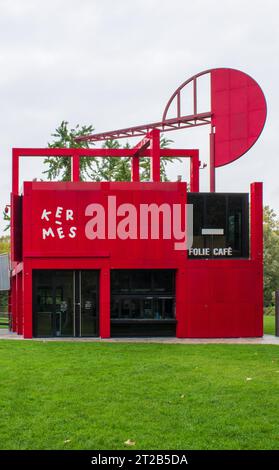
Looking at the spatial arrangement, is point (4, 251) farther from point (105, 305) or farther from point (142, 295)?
point (142, 295)

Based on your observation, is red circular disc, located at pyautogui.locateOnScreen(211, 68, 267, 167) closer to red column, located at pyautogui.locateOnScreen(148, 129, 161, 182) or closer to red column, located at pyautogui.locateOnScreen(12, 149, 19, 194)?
red column, located at pyautogui.locateOnScreen(148, 129, 161, 182)

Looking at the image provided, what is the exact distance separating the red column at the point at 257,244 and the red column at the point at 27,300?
8084 mm

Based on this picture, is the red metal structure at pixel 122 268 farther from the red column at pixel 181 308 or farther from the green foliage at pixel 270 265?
the green foliage at pixel 270 265

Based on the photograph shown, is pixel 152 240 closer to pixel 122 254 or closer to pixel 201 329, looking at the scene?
pixel 122 254

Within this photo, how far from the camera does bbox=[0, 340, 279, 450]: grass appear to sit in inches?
371

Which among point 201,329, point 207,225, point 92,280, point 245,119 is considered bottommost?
point 201,329

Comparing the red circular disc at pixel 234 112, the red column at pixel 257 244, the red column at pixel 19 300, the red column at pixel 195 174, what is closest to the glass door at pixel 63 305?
the red column at pixel 19 300

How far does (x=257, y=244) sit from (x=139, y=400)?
50.0 feet

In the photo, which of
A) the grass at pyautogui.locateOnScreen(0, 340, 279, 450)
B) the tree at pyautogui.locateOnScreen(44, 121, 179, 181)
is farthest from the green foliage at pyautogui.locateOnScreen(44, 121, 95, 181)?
the grass at pyautogui.locateOnScreen(0, 340, 279, 450)

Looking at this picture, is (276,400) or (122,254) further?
(122,254)

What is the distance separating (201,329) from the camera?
2606cm

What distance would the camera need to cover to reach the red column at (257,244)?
2630 centimetres

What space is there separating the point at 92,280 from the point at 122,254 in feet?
4.72
